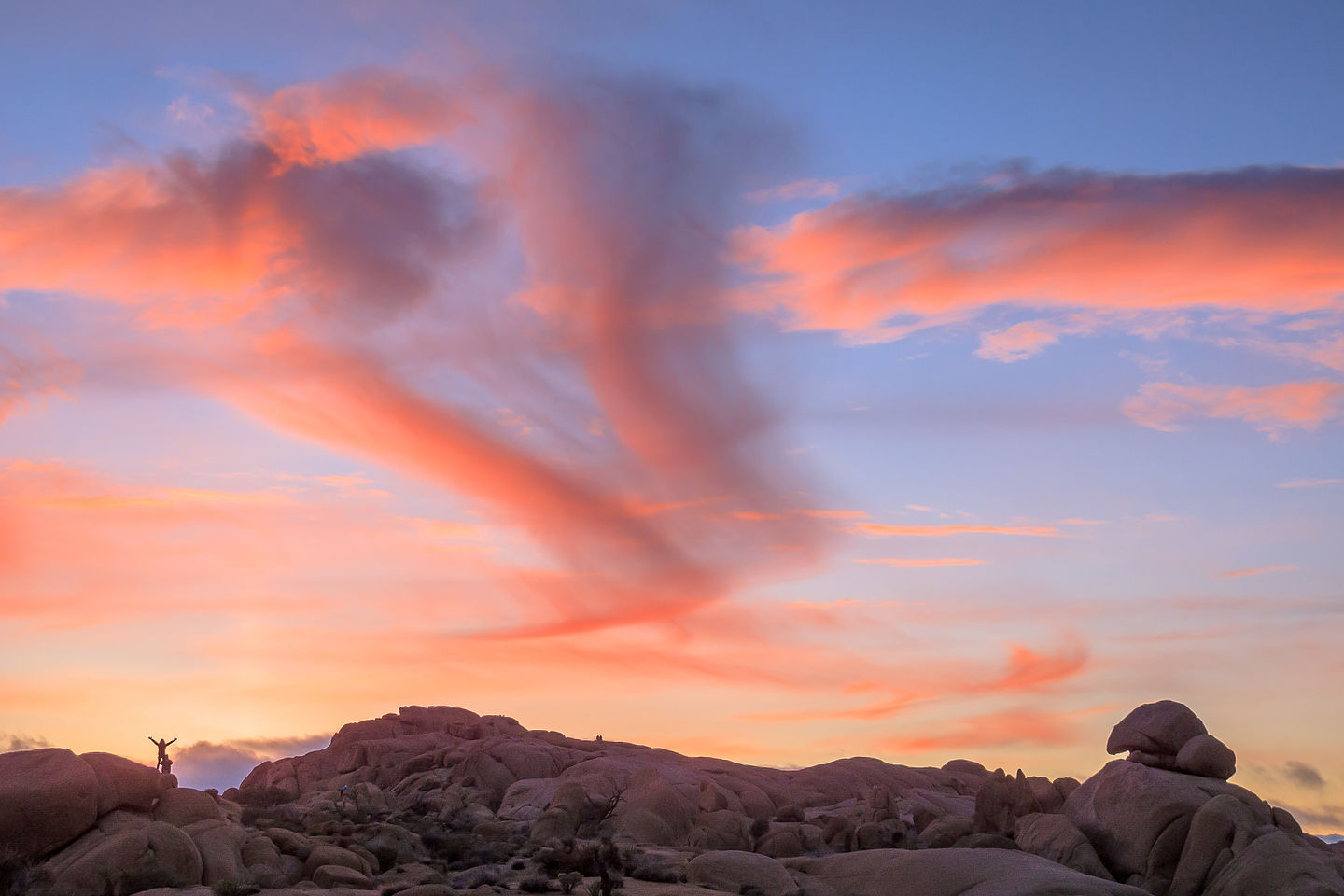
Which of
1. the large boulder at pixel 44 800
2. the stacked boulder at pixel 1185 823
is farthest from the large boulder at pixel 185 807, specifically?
the stacked boulder at pixel 1185 823

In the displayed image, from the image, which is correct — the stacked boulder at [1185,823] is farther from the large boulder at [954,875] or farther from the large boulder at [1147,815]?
the large boulder at [954,875]

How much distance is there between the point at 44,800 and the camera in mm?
33969

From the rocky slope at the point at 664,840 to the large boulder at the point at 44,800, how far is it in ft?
0.18

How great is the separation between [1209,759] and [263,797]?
5359cm

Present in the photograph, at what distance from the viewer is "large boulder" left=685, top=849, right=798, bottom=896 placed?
36750 millimetres

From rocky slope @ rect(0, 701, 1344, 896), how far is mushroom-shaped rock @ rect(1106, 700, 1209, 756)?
84 millimetres

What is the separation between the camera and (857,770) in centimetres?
8675

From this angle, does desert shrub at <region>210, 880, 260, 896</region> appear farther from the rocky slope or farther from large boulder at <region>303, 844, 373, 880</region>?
large boulder at <region>303, 844, 373, 880</region>

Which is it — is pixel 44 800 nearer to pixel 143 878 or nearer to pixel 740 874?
pixel 143 878

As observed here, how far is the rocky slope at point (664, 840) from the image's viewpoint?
109 feet

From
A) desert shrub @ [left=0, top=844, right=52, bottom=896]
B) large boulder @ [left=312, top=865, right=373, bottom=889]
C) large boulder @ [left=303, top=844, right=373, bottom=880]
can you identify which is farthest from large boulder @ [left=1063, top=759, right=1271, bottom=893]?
desert shrub @ [left=0, top=844, right=52, bottom=896]

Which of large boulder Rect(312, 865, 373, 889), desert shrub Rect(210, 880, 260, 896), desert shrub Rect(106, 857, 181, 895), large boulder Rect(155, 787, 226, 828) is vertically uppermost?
large boulder Rect(155, 787, 226, 828)

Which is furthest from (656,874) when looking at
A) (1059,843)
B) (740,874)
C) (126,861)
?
(126,861)

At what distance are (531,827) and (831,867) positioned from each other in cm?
2015
